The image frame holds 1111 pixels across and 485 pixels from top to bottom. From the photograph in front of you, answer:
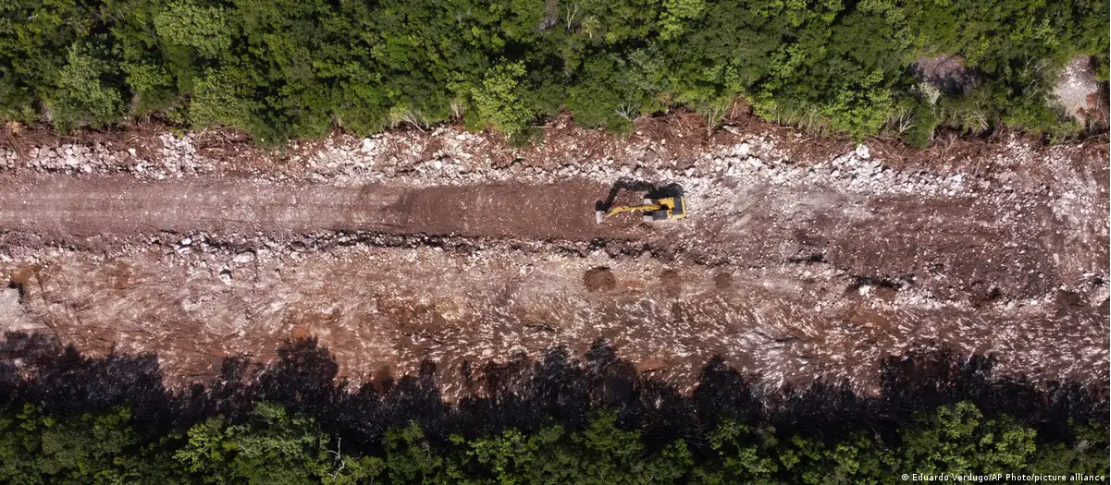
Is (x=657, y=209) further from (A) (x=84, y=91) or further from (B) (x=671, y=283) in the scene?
(A) (x=84, y=91)

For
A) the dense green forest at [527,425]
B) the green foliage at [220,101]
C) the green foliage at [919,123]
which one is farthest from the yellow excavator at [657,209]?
the green foliage at [220,101]

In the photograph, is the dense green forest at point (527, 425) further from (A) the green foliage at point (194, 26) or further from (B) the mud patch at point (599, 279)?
(A) the green foliage at point (194, 26)

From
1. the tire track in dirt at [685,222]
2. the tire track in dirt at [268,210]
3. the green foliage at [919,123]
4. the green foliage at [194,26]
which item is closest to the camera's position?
the green foliage at [194,26]

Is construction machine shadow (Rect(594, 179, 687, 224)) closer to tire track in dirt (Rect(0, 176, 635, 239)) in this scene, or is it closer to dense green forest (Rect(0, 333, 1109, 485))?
tire track in dirt (Rect(0, 176, 635, 239))

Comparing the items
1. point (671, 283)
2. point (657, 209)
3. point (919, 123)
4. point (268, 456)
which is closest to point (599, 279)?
point (671, 283)

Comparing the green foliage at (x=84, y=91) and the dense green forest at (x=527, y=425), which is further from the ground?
the green foliage at (x=84, y=91)

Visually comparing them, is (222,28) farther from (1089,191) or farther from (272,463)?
(1089,191)

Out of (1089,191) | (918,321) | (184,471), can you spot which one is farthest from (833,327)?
(184,471)

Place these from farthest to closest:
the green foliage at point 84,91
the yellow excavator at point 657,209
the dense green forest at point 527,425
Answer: the yellow excavator at point 657,209
the green foliage at point 84,91
the dense green forest at point 527,425
